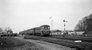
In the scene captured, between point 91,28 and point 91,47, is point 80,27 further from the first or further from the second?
point 91,47

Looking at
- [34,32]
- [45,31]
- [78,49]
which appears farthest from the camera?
[34,32]

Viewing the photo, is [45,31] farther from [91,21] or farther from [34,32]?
[91,21]

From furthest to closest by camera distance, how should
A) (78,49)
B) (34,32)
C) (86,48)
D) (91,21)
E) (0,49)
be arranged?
(91,21) → (34,32) → (0,49) → (78,49) → (86,48)

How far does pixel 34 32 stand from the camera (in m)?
54.2

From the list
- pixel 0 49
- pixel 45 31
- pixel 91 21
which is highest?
pixel 91 21

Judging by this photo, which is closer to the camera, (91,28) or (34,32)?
(34,32)

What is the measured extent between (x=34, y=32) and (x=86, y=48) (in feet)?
126

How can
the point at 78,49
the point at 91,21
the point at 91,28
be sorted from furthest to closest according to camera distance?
the point at 91,21 → the point at 91,28 → the point at 78,49

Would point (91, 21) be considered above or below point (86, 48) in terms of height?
above

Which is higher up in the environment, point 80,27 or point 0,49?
point 80,27

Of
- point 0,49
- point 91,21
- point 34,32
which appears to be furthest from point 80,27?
point 0,49

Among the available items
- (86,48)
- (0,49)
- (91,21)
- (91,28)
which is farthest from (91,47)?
(91,21)

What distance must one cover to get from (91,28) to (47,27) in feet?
86.9

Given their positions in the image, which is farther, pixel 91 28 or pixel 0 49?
pixel 91 28
